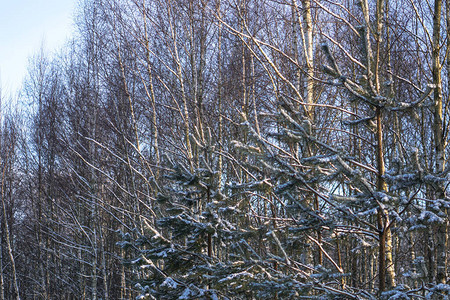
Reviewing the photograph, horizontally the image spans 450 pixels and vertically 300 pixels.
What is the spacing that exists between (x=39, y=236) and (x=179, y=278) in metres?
11.2

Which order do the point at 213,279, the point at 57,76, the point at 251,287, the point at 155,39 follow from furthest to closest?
the point at 57,76 < the point at 155,39 < the point at 213,279 < the point at 251,287

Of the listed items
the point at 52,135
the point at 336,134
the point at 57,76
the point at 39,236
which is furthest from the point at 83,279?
the point at 336,134

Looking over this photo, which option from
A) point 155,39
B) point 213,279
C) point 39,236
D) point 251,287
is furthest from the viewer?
point 39,236

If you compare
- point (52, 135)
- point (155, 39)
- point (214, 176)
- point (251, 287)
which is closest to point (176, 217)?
point (214, 176)

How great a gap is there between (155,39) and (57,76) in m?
8.78

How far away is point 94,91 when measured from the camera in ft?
36.1

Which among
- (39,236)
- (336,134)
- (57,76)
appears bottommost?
(39,236)

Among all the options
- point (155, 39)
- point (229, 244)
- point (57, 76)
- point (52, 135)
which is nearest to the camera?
point (229, 244)

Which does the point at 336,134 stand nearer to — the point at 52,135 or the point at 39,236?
the point at 52,135

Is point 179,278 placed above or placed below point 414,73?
below

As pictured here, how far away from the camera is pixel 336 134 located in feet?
30.0

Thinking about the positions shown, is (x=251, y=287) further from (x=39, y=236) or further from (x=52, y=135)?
(x=39, y=236)

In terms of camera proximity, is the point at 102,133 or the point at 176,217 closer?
the point at 176,217

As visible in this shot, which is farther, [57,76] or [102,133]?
[57,76]
